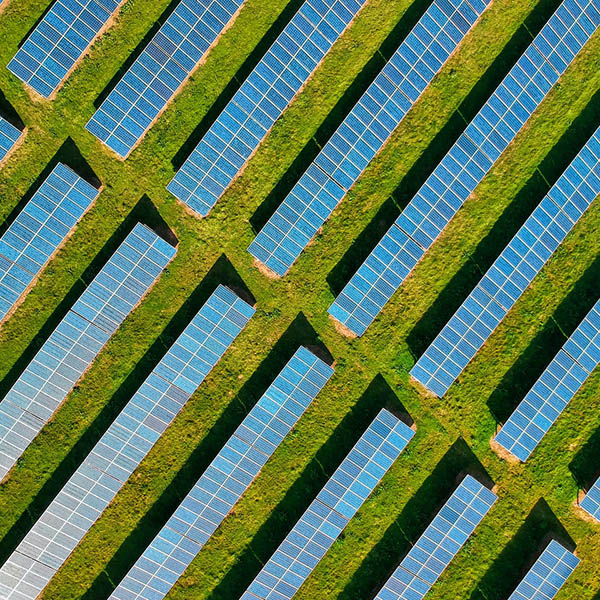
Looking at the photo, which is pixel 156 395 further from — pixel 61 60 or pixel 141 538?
pixel 61 60

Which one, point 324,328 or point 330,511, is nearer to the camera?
point 330,511

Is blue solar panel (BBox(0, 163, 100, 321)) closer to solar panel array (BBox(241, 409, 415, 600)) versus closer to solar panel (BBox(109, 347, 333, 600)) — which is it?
solar panel (BBox(109, 347, 333, 600))

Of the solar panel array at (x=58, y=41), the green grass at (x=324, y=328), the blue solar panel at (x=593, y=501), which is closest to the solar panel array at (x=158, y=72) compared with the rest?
the green grass at (x=324, y=328)

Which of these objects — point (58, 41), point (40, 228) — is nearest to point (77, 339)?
point (40, 228)

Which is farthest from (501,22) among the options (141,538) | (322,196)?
(141,538)

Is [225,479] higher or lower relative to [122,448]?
higher

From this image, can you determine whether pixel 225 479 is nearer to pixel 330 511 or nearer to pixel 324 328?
pixel 330 511
